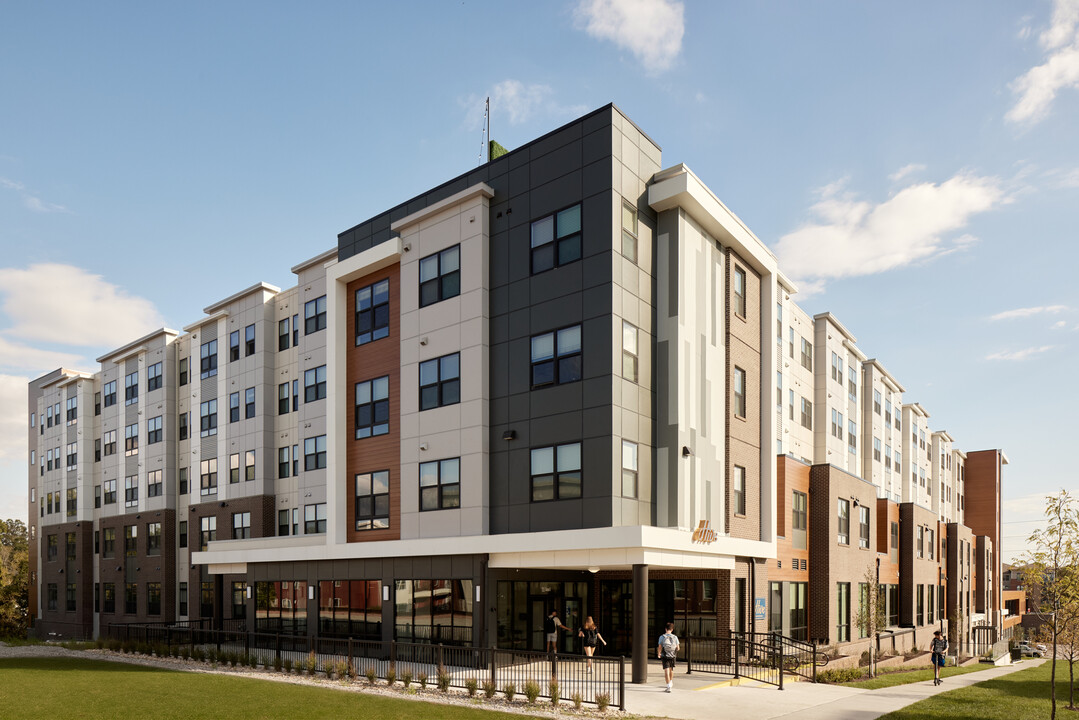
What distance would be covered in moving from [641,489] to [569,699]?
7.25 metres

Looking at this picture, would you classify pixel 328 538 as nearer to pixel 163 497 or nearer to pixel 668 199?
pixel 668 199

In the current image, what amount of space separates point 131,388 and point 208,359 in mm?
10449

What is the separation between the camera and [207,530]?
1989 inches

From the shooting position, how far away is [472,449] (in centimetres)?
2777

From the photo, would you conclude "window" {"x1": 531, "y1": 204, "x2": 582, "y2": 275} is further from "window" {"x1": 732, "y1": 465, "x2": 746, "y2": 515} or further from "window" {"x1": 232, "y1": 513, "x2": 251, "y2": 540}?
"window" {"x1": 232, "y1": 513, "x2": 251, "y2": 540}

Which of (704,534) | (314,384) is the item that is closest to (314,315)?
(314,384)

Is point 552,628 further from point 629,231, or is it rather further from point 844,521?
point 844,521

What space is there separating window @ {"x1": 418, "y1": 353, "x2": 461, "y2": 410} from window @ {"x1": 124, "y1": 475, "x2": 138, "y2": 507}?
3671 centimetres

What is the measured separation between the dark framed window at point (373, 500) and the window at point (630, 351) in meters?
10.5

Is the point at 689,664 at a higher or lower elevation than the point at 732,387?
lower

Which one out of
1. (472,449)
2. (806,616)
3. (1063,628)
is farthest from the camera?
(806,616)

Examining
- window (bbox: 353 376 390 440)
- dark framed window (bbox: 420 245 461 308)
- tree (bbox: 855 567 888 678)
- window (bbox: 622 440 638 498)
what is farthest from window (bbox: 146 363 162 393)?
tree (bbox: 855 567 888 678)

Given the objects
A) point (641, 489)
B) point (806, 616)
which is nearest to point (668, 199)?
point (641, 489)

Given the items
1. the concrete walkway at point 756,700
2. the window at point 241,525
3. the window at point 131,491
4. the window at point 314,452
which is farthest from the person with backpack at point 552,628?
the window at point 131,491
